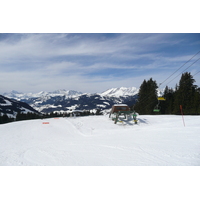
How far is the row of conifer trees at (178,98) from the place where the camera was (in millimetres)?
36500

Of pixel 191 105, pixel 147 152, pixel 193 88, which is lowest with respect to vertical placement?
pixel 147 152

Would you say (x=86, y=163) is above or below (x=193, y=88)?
below

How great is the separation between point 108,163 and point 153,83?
41.6m

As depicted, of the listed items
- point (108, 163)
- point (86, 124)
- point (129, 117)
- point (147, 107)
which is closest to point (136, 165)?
point (108, 163)

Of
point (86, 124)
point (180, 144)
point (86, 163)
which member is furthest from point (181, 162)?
point (86, 124)

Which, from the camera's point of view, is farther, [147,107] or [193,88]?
[147,107]

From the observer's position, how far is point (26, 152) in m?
8.57

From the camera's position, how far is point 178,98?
39.6 metres

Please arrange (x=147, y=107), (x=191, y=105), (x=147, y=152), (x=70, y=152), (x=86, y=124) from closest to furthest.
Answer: (x=147, y=152), (x=70, y=152), (x=86, y=124), (x=191, y=105), (x=147, y=107)

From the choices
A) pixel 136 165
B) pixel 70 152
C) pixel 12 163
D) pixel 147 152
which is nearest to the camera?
pixel 136 165

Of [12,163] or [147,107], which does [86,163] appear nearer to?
[12,163]

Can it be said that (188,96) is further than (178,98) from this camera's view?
No

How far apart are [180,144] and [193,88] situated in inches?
1412

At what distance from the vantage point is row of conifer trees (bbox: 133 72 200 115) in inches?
1437
